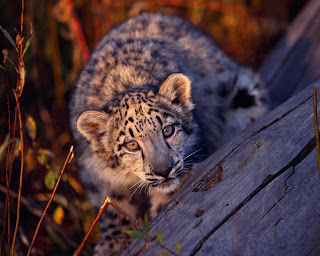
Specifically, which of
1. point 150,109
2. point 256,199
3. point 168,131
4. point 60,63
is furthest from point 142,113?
point 60,63

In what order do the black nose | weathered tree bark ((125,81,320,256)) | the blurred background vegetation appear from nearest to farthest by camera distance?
weathered tree bark ((125,81,320,256))
the black nose
the blurred background vegetation

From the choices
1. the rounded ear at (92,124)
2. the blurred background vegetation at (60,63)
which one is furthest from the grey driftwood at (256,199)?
the blurred background vegetation at (60,63)

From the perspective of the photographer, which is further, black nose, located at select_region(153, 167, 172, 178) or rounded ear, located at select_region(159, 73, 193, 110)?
rounded ear, located at select_region(159, 73, 193, 110)

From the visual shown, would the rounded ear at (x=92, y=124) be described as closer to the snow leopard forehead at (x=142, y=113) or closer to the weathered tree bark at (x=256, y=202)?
the snow leopard forehead at (x=142, y=113)

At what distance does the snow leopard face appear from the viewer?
13.4ft

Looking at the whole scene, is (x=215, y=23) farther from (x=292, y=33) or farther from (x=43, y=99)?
(x=43, y=99)

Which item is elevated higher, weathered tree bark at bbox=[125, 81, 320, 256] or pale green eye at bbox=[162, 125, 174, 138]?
pale green eye at bbox=[162, 125, 174, 138]

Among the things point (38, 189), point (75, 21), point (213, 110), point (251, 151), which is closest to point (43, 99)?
point (75, 21)

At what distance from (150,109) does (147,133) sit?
21cm

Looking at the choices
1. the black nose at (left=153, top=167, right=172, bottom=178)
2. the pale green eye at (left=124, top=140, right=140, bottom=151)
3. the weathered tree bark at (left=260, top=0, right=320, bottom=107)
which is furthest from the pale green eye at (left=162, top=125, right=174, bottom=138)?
the weathered tree bark at (left=260, top=0, right=320, bottom=107)

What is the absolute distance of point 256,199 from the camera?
3.33 m

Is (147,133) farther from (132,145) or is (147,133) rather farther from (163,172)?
(163,172)

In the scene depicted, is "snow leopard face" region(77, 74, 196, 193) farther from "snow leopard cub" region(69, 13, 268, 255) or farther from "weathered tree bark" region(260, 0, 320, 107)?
"weathered tree bark" region(260, 0, 320, 107)

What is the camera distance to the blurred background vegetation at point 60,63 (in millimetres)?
5439
